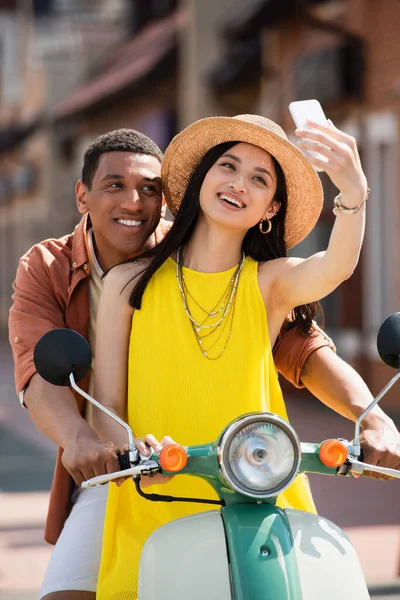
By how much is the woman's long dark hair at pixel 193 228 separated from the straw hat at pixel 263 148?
2 centimetres

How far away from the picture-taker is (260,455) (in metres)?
2.35

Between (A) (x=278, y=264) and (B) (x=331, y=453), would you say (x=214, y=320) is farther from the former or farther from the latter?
(B) (x=331, y=453)

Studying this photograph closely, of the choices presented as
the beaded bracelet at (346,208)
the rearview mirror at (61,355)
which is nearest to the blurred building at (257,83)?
the beaded bracelet at (346,208)

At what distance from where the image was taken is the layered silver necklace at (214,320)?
2.88 meters

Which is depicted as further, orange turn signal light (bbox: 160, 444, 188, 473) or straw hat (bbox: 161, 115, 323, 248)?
straw hat (bbox: 161, 115, 323, 248)

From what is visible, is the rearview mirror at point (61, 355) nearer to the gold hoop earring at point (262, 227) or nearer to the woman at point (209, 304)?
the woman at point (209, 304)

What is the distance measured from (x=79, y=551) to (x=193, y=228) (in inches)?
37.5

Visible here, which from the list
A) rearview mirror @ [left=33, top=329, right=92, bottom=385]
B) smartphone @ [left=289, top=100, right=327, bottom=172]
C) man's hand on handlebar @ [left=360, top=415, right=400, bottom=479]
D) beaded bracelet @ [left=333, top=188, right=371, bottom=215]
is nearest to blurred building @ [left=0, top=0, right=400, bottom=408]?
man's hand on handlebar @ [left=360, top=415, right=400, bottom=479]

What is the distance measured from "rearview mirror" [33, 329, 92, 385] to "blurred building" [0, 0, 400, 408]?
8.92m

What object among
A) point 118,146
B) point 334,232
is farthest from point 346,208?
point 118,146

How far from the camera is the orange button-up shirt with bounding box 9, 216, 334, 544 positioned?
3.13 metres

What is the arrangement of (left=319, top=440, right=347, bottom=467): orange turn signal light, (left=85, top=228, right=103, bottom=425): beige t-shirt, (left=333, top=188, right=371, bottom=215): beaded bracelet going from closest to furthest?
(left=319, top=440, right=347, bottom=467): orange turn signal light, (left=333, top=188, right=371, bottom=215): beaded bracelet, (left=85, top=228, right=103, bottom=425): beige t-shirt

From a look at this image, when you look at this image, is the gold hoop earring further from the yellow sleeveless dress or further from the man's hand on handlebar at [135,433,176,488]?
the man's hand on handlebar at [135,433,176,488]


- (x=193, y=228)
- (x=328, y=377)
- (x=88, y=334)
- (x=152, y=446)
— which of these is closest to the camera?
(x=152, y=446)
